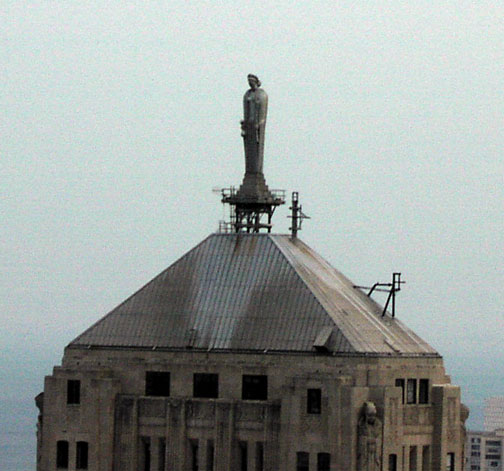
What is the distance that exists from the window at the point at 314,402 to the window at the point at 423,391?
24.1 feet

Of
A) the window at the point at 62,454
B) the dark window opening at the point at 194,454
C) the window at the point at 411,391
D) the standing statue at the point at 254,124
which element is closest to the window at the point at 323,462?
the window at the point at 411,391

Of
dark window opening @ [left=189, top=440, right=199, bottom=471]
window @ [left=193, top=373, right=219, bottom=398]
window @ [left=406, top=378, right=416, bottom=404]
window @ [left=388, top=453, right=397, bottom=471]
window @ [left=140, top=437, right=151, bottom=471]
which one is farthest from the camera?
window @ [left=140, top=437, right=151, bottom=471]

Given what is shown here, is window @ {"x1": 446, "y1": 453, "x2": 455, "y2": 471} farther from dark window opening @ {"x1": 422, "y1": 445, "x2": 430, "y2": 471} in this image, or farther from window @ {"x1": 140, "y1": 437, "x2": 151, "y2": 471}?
window @ {"x1": 140, "y1": 437, "x2": 151, "y2": 471}

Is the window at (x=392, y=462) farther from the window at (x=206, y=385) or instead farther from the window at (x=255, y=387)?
the window at (x=206, y=385)

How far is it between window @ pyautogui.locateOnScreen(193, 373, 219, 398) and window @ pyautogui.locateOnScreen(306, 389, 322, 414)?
617 centimetres

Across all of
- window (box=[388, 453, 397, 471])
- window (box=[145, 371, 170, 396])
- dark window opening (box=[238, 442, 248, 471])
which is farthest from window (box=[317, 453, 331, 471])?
window (box=[145, 371, 170, 396])

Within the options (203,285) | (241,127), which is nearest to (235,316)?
(203,285)

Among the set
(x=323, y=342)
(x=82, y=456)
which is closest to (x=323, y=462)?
(x=323, y=342)

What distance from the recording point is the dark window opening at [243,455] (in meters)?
149

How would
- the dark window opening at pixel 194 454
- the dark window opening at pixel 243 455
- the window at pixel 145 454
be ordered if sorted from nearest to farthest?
the dark window opening at pixel 243 455 → the dark window opening at pixel 194 454 → the window at pixel 145 454

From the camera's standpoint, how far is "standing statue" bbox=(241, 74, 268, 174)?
158500 mm

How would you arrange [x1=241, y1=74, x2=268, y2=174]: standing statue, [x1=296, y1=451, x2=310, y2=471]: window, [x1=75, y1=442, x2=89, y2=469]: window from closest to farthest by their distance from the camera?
[x1=296, y1=451, x2=310, y2=471]: window → [x1=75, y1=442, x2=89, y2=469]: window → [x1=241, y1=74, x2=268, y2=174]: standing statue

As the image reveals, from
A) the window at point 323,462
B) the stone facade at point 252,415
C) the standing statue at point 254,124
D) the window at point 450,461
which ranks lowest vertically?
the window at point 323,462

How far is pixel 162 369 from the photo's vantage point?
150875mm
